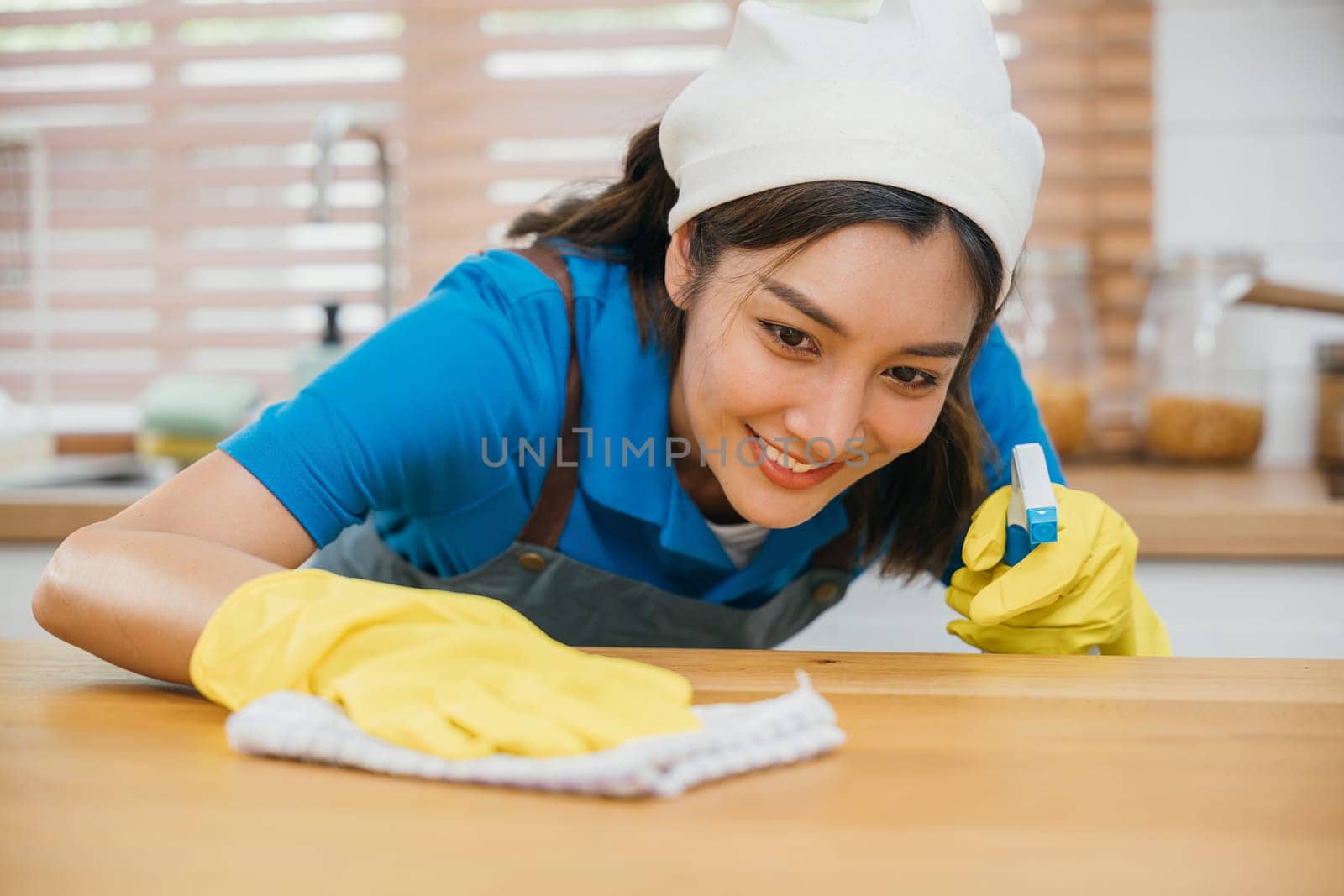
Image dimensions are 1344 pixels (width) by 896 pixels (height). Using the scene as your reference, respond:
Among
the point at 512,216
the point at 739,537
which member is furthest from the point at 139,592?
the point at 512,216

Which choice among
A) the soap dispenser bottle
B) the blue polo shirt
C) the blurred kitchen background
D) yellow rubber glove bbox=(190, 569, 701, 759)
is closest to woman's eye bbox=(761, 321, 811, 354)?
the blue polo shirt

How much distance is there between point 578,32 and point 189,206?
0.81m

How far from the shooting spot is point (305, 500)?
80 cm

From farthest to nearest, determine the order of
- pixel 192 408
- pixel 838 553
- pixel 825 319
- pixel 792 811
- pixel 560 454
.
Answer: pixel 192 408
pixel 838 553
pixel 560 454
pixel 825 319
pixel 792 811

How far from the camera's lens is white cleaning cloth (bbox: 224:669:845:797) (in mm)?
500

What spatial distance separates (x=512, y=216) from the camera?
6.95ft

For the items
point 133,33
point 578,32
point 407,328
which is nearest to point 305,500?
point 407,328

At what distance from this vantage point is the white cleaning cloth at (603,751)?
0.50 metres

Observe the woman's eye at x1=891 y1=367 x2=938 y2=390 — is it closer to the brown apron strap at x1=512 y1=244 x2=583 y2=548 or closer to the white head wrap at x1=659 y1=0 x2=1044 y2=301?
the white head wrap at x1=659 y1=0 x2=1044 y2=301

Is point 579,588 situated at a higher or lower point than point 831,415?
lower

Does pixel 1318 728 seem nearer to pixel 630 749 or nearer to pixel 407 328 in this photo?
pixel 630 749

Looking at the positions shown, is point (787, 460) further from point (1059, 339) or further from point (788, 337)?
point (1059, 339)

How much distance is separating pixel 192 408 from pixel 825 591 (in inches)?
47.7

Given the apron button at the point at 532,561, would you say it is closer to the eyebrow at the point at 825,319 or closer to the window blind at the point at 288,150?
the eyebrow at the point at 825,319
